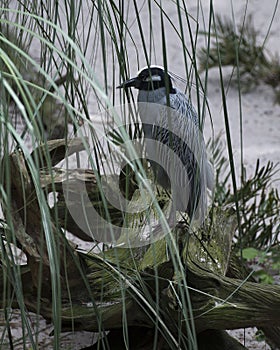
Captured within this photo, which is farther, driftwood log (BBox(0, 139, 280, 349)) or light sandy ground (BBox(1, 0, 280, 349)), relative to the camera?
light sandy ground (BBox(1, 0, 280, 349))

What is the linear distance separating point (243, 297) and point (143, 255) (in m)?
0.20

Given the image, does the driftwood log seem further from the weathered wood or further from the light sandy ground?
the light sandy ground

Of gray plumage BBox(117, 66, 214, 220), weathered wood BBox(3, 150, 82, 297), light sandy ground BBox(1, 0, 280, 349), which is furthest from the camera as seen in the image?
light sandy ground BBox(1, 0, 280, 349)

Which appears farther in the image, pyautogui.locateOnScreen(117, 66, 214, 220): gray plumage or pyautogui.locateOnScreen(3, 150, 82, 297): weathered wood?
pyautogui.locateOnScreen(117, 66, 214, 220): gray plumage

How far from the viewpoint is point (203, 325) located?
3.93ft

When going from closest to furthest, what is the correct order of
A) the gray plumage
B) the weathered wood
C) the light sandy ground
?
the weathered wood < the gray plumage < the light sandy ground

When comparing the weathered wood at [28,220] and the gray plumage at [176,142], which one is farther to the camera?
the gray plumage at [176,142]

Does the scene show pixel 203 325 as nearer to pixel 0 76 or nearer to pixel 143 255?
pixel 143 255

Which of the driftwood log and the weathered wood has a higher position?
the weathered wood

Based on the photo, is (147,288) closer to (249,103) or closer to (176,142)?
(176,142)

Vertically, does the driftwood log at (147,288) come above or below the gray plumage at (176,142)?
below

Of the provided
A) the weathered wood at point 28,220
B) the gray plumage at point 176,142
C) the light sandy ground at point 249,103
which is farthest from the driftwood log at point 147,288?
the light sandy ground at point 249,103

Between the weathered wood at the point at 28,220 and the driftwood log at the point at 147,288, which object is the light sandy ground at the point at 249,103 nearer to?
the driftwood log at the point at 147,288

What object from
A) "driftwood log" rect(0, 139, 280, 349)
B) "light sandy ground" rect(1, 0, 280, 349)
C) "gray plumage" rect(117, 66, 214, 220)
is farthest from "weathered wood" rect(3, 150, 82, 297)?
"light sandy ground" rect(1, 0, 280, 349)
